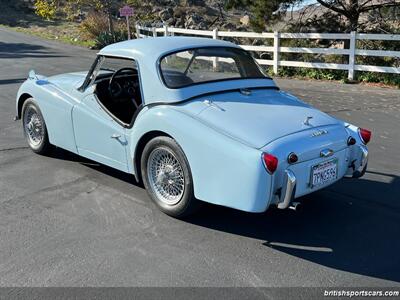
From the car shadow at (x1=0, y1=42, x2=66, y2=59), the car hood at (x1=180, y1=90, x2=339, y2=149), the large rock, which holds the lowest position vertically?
the car shadow at (x1=0, y1=42, x2=66, y2=59)

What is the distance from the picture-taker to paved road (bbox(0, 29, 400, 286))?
355cm

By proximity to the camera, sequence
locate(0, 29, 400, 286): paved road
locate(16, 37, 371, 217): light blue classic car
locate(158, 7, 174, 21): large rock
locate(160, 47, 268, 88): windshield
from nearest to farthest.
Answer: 1. locate(0, 29, 400, 286): paved road
2. locate(16, 37, 371, 217): light blue classic car
3. locate(160, 47, 268, 88): windshield
4. locate(158, 7, 174, 21): large rock

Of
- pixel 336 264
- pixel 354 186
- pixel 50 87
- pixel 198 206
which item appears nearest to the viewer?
pixel 336 264

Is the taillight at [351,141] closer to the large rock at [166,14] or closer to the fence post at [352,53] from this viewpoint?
the fence post at [352,53]

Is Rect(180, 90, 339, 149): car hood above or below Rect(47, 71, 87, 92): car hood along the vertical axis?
below

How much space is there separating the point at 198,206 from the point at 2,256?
1642 millimetres

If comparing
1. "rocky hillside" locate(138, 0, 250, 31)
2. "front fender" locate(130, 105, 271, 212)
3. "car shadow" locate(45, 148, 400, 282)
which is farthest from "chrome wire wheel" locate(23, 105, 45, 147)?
"rocky hillside" locate(138, 0, 250, 31)

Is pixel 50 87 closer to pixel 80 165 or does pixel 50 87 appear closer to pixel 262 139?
pixel 80 165

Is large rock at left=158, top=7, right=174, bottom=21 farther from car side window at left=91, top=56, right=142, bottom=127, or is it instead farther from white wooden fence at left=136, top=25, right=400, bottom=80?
car side window at left=91, top=56, right=142, bottom=127

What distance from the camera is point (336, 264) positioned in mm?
3715

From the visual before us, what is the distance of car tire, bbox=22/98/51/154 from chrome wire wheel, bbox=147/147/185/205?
2119 mm

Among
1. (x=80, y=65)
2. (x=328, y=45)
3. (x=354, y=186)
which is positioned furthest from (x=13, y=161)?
(x=328, y=45)

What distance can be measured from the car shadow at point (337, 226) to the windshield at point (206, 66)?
4.17 feet

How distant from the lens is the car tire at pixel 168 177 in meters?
4.25
